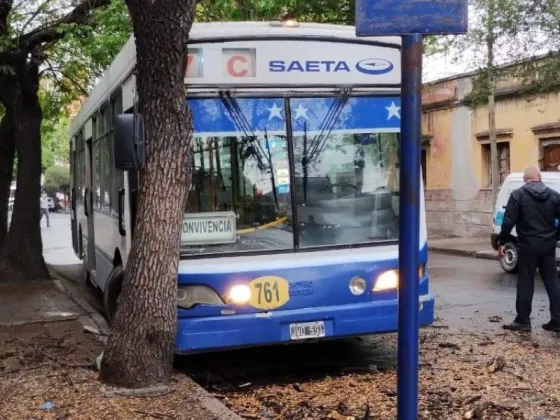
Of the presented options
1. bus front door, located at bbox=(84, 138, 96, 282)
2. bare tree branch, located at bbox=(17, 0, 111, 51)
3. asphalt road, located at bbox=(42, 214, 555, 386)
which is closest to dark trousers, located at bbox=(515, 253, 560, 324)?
asphalt road, located at bbox=(42, 214, 555, 386)

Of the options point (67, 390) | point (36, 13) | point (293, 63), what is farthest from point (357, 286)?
point (36, 13)

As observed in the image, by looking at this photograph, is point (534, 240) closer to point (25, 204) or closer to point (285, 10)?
point (285, 10)

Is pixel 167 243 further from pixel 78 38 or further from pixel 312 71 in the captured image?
pixel 78 38

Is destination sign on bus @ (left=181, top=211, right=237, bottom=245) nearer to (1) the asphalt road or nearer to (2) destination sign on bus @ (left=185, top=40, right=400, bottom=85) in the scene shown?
(2) destination sign on bus @ (left=185, top=40, right=400, bottom=85)

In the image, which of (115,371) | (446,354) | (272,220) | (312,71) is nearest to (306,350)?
(446,354)

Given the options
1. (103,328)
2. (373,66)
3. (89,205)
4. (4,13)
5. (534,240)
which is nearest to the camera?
(373,66)

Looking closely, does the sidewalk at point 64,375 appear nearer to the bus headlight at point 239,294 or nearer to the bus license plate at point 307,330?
the bus headlight at point 239,294

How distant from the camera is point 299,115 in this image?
6.15m

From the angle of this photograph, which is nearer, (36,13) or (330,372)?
(330,372)

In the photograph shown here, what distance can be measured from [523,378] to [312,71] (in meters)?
3.18

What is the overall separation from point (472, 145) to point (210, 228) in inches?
743

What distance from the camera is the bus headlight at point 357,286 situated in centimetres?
610

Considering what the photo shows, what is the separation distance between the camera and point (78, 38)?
11.9 m

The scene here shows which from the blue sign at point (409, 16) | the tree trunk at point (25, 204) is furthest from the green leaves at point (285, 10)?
the blue sign at point (409, 16)
